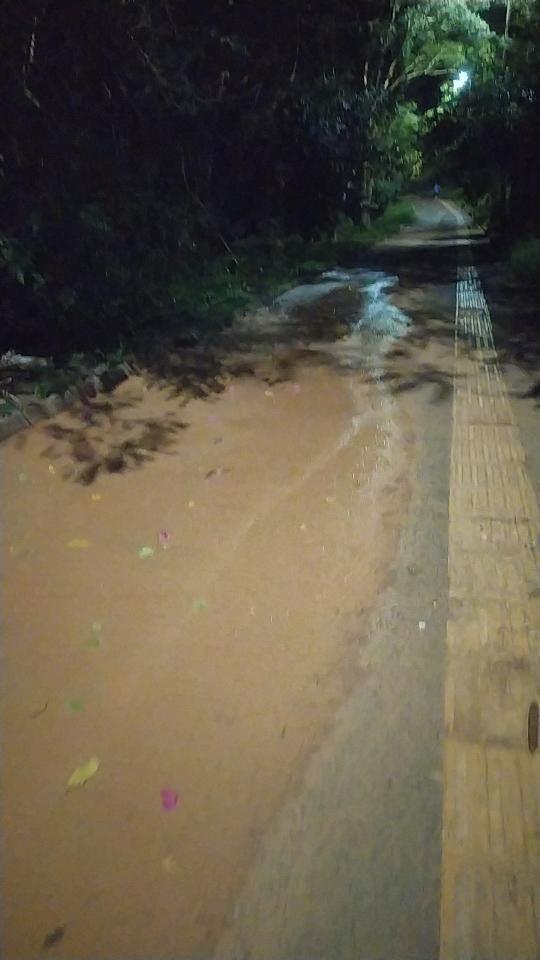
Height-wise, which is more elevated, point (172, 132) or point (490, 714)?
point (172, 132)

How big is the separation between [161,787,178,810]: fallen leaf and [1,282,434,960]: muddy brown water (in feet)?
0.09

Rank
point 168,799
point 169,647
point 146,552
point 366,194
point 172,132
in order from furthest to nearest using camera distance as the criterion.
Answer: point 366,194 → point 172,132 → point 146,552 → point 169,647 → point 168,799

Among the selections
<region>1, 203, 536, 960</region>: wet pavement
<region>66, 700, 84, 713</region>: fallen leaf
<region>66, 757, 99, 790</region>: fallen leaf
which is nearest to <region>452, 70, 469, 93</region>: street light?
<region>1, 203, 536, 960</region>: wet pavement

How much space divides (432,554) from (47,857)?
3122mm

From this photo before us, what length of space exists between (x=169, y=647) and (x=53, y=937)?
5.32 feet

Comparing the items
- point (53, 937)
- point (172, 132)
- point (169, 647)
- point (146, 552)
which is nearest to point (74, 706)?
point (169, 647)

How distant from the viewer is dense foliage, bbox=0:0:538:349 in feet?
29.0

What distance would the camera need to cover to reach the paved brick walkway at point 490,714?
2686mm

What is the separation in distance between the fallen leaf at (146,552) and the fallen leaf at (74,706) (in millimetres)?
1398

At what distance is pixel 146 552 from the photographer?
496 cm

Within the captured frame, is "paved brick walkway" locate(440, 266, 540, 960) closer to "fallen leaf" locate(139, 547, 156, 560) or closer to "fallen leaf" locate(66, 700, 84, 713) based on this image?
"fallen leaf" locate(66, 700, 84, 713)

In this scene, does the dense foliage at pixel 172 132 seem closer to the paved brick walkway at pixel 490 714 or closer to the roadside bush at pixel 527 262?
the roadside bush at pixel 527 262

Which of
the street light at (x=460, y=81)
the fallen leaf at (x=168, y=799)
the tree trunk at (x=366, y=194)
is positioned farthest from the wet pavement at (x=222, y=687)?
the street light at (x=460, y=81)

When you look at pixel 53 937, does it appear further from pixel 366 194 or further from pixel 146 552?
pixel 366 194
